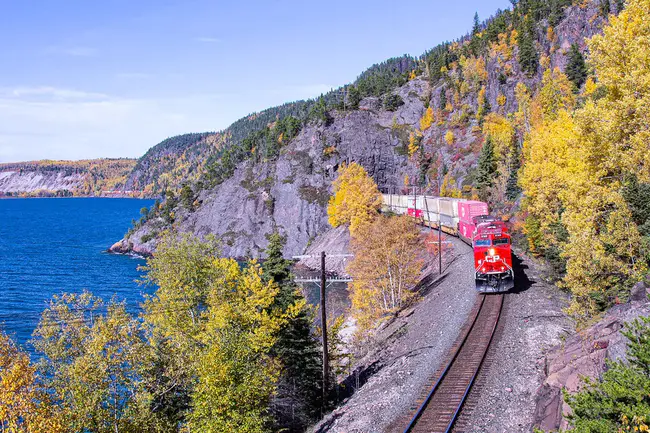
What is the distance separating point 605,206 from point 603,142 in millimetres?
5269

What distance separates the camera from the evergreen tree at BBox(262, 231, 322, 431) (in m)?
27.2

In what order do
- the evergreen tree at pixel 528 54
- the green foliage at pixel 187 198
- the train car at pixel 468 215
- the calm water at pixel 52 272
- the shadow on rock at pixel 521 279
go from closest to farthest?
the shadow on rock at pixel 521 279
the train car at pixel 468 215
the calm water at pixel 52 272
the evergreen tree at pixel 528 54
the green foliage at pixel 187 198

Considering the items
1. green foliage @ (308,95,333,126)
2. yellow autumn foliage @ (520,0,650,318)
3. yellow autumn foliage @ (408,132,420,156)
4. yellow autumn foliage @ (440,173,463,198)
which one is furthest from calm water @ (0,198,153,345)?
yellow autumn foliage @ (408,132,420,156)

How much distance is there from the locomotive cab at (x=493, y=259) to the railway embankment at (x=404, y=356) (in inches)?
72.1

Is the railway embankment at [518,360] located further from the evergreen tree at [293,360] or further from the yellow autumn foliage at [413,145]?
the yellow autumn foliage at [413,145]

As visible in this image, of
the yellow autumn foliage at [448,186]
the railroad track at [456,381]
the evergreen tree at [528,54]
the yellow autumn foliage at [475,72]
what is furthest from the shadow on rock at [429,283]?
the yellow autumn foliage at [475,72]

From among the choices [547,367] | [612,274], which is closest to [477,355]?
[547,367]

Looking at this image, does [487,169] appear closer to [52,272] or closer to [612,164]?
[612,164]

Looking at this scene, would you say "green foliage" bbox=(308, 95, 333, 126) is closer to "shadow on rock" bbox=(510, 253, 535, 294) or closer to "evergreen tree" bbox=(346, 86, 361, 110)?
"evergreen tree" bbox=(346, 86, 361, 110)

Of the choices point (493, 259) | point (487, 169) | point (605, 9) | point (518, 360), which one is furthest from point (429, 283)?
point (605, 9)

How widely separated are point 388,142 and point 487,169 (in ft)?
199

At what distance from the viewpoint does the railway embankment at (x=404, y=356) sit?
1886cm

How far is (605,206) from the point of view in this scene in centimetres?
2522

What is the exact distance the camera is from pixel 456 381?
19.6m
